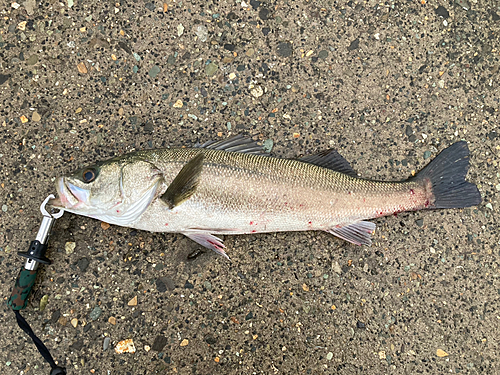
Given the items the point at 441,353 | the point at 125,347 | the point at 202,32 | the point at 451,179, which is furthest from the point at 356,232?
the point at 202,32

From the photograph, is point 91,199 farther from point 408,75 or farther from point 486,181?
point 486,181

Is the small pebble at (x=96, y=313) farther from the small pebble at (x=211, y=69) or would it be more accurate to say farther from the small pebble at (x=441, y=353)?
the small pebble at (x=441, y=353)

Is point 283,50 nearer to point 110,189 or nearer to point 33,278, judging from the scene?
point 110,189

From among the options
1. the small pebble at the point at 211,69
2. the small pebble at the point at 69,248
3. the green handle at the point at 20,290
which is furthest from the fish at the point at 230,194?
the small pebble at the point at 211,69

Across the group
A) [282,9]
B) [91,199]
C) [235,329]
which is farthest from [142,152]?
[282,9]

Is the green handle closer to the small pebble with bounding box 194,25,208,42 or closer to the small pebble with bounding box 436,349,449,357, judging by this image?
the small pebble with bounding box 194,25,208,42
